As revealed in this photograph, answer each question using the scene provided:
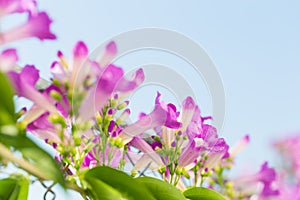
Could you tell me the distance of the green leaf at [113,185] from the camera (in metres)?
0.41

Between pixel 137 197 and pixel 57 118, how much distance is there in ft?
0.55

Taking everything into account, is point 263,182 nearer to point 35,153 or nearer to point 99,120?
point 99,120

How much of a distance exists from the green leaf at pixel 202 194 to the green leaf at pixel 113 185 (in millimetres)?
178

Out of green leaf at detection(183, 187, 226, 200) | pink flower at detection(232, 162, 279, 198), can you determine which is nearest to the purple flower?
green leaf at detection(183, 187, 226, 200)

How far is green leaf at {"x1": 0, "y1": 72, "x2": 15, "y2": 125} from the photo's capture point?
29cm

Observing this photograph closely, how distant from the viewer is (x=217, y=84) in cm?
60

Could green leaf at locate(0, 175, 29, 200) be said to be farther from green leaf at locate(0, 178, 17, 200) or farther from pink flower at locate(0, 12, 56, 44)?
pink flower at locate(0, 12, 56, 44)

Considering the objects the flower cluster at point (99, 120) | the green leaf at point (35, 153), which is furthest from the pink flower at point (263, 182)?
the green leaf at point (35, 153)

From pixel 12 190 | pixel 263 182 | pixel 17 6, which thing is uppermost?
pixel 263 182

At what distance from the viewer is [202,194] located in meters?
0.61

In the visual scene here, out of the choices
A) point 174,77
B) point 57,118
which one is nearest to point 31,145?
point 57,118

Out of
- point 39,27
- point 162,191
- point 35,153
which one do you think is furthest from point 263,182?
point 35,153

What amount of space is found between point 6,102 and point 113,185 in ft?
0.53

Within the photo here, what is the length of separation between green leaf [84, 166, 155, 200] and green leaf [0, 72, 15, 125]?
138 millimetres
